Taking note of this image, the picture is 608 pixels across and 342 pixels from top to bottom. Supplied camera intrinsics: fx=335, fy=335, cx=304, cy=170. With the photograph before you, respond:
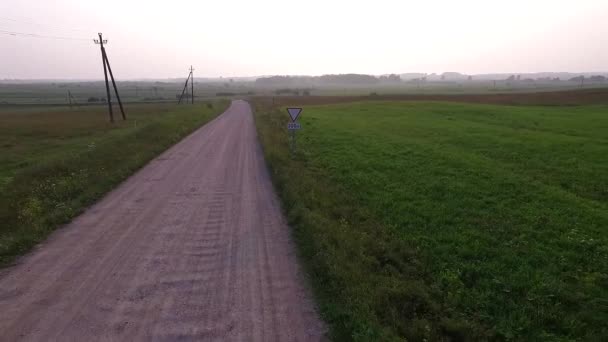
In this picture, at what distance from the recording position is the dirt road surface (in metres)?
5.34

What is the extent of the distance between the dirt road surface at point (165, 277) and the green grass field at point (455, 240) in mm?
779

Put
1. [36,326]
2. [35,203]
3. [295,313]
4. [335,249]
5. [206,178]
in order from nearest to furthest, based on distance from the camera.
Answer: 1. [36,326]
2. [295,313]
3. [335,249]
4. [35,203]
5. [206,178]

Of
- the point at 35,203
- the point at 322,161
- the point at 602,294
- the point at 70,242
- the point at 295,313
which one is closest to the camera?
the point at 295,313

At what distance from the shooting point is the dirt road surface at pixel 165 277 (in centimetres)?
534

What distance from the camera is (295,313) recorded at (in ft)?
18.7

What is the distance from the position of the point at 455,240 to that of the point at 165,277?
6770mm

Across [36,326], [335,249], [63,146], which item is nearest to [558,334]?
[335,249]

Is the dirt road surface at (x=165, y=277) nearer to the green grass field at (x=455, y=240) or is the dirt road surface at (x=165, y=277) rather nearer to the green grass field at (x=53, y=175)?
the green grass field at (x=53, y=175)

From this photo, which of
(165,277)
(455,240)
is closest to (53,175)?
(165,277)

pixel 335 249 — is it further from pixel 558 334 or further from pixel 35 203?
pixel 35 203

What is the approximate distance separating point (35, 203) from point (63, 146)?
16293mm

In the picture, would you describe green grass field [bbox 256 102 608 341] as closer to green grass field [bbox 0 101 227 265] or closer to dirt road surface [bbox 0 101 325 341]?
dirt road surface [bbox 0 101 325 341]

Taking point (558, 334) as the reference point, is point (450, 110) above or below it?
above

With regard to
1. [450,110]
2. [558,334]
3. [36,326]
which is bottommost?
[558,334]
